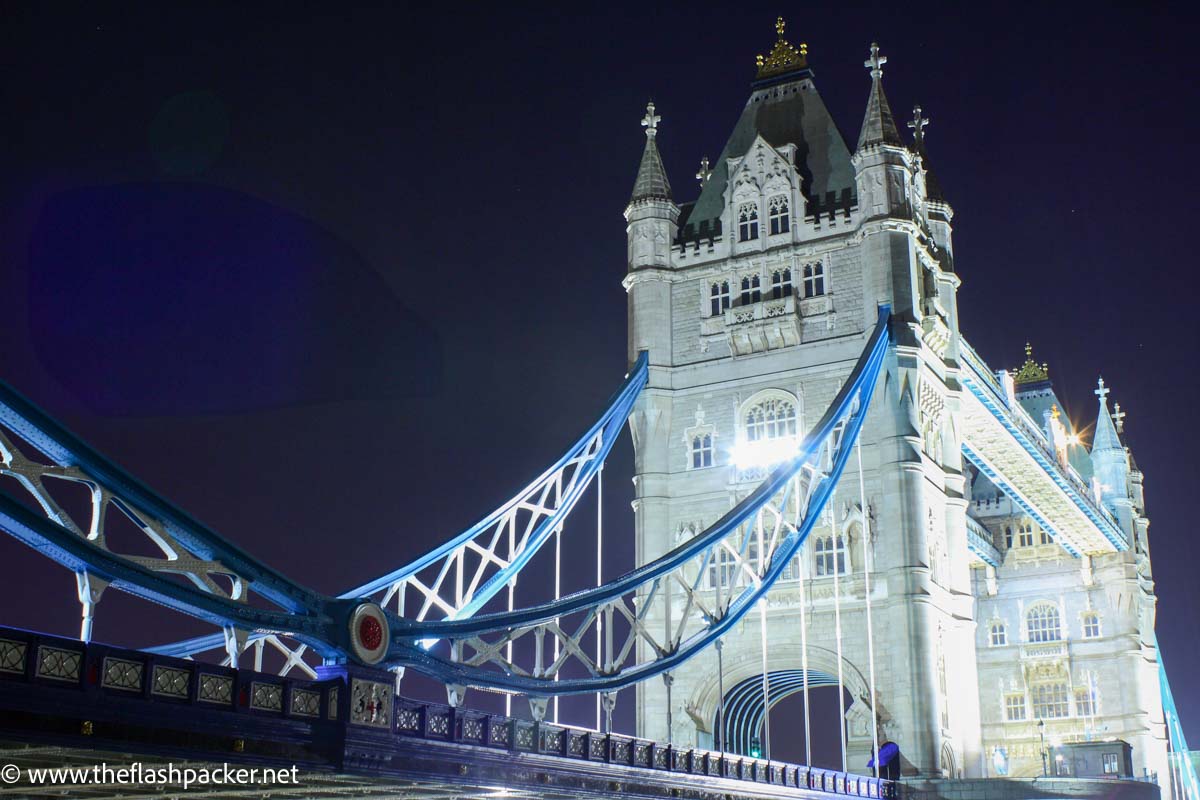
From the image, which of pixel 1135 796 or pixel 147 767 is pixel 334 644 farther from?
pixel 1135 796

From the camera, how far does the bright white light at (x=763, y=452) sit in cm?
4188

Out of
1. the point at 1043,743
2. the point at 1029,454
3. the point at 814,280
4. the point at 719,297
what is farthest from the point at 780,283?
the point at 1043,743

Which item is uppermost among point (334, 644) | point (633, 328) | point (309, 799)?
point (633, 328)

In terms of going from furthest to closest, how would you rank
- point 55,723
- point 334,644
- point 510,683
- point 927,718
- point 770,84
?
1. point 770,84
2. point 927,718
3. point 510,683
4. point 334,644
5. point 55,723

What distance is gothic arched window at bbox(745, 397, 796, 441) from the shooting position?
140 feet

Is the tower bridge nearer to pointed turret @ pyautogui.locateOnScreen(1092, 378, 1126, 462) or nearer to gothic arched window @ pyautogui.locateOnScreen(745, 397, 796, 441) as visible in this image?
gothic arched window @ pyautogui.locateOnScreen(745, 397, 796, 441)

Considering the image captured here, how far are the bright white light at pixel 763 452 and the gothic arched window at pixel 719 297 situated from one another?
4409 mm

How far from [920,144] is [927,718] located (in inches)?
779

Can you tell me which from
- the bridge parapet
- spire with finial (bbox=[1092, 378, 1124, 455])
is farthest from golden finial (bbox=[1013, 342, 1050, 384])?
the bridge parapet

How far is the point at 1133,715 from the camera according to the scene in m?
63.7

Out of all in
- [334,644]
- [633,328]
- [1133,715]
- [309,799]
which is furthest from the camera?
[1133,715]

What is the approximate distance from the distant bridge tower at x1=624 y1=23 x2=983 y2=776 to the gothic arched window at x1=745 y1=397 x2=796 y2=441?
2.4 inches

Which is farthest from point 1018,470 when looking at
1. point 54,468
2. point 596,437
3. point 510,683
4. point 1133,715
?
point 54,468

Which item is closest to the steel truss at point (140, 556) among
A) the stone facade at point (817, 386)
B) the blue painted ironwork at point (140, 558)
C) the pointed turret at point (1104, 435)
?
the blue painted ironwork at point (140, 558)
